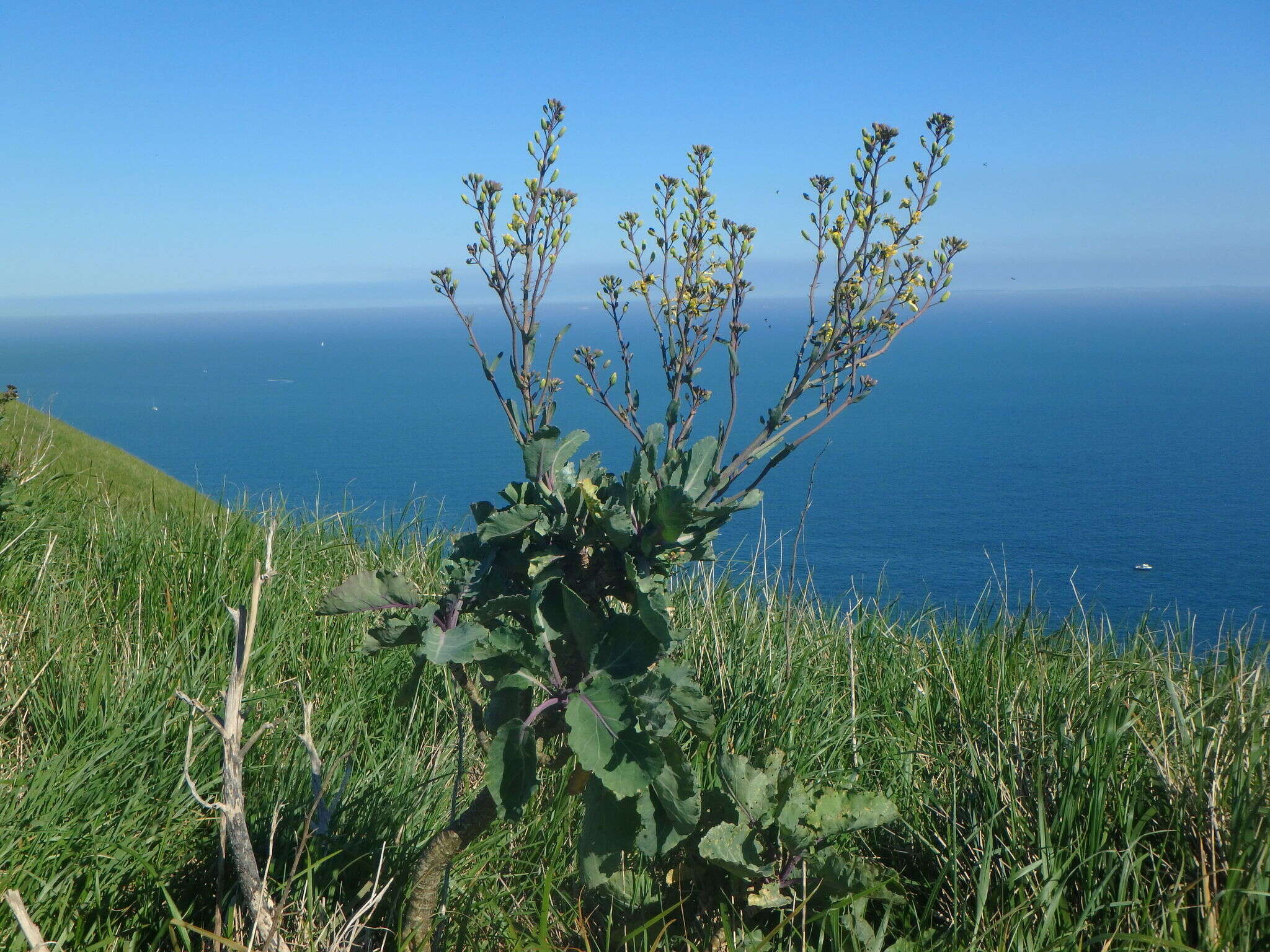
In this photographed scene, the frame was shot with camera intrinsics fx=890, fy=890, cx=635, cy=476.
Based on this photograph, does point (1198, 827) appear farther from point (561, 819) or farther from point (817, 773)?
point (561, 819)

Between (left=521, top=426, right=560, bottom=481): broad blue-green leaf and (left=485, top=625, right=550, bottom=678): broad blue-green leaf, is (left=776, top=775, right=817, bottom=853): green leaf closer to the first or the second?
(left=485, top=625, right=550, bottom=678): broad blue-green leaf

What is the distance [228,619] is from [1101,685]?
287cm

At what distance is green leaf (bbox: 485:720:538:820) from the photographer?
4.64 ft

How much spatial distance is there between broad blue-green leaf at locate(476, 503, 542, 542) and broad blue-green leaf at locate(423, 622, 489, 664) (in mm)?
151

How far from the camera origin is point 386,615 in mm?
1847

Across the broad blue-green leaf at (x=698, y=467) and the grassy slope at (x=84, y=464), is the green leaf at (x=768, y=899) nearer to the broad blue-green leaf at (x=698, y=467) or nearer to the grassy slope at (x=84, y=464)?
the broad blue-green leaf at (x=698, y=467)

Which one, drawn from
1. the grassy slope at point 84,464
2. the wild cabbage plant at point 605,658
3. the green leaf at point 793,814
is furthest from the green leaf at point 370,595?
the grassy slope at point 84,464

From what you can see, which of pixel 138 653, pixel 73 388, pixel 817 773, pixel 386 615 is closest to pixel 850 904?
pixel 817 773

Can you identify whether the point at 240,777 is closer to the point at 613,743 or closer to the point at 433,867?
the point at 433,867

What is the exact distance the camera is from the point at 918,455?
56.9 m

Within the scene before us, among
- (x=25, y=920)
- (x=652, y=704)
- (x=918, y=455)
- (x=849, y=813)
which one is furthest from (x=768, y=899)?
(x=918, y=455)

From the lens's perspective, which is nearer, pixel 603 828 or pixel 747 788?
pixel 603 828

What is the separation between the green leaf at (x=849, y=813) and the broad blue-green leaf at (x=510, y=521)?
34.7 inches

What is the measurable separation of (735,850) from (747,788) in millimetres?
130
